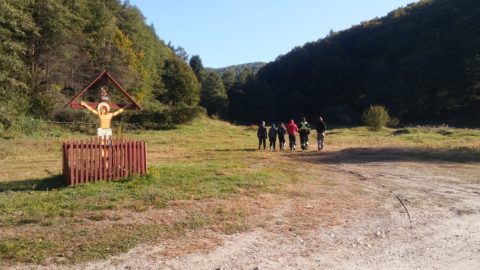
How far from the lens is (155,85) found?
69.9m

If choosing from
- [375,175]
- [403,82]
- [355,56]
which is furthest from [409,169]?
[355,56]

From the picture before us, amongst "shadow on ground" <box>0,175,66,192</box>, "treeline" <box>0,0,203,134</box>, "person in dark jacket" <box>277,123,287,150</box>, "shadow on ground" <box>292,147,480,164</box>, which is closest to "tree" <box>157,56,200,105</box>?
"treeline" <box>0,0,203,134</box>

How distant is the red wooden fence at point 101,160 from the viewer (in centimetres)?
1153

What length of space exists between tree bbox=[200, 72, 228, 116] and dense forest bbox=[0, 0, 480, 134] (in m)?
0.22

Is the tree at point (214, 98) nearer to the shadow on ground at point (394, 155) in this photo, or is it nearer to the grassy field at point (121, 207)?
the shadow on ground at point (394, 155)

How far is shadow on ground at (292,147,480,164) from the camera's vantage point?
19.0 metres

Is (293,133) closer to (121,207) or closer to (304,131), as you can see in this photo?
(304,131)

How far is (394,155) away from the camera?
2056 centimetres

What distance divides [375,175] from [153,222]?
8.89 meters

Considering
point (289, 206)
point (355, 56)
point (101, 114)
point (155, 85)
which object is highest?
point (355, 56)

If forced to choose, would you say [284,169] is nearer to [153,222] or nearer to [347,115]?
[153,222]

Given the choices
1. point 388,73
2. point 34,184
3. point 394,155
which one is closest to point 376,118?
point 394,155

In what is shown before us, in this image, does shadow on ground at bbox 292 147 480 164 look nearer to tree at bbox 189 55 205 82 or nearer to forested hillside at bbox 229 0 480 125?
forested hillside at bbox 229 0 480 125

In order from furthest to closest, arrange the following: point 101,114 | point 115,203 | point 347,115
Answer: point 347,115 < point 101,114 < point 115,203
